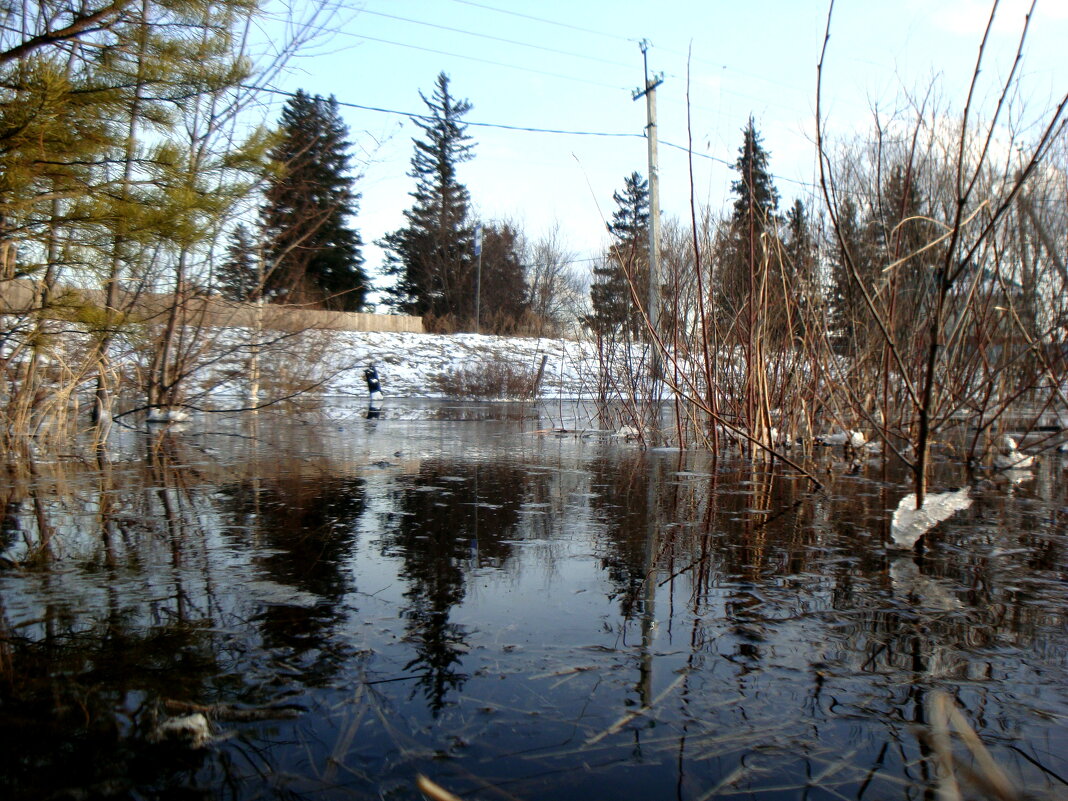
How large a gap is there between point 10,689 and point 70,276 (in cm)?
359

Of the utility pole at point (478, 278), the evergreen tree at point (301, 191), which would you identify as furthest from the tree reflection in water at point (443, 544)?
the utility pole at point (478, 278)

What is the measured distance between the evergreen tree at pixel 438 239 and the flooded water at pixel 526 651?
135ft

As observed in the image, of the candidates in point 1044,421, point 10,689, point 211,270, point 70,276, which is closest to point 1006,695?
point 10,689

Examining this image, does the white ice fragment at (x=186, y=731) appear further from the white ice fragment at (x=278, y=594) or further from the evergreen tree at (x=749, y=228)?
the evergreen tree at (x=749, y=228)

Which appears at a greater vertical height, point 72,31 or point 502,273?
point 502,273

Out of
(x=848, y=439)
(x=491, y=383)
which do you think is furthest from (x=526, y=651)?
(x=491, y=383)

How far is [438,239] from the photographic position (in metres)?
43.9

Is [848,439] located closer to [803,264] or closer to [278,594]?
[803,264]

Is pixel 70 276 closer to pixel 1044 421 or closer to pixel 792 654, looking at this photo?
pixel 792 654

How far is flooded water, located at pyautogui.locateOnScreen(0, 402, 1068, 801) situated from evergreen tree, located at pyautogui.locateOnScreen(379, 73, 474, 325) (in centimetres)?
4110

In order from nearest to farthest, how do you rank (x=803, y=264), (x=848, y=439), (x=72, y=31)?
(x=72, y=31)
(x=803, y=264)
(x=848, y=439)

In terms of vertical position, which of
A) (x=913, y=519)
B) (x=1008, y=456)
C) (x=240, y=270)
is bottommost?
(x=913, y=519)

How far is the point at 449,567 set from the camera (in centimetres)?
244

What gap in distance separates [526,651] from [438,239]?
143ft
